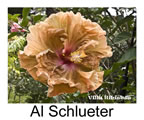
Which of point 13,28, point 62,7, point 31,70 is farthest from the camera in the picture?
point 62,7

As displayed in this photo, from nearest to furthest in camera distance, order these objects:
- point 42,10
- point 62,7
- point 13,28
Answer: point 13,28 → point 62,7 → point 42,10

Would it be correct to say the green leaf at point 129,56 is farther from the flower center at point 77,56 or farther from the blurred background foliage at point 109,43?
the flower center at point 77,56

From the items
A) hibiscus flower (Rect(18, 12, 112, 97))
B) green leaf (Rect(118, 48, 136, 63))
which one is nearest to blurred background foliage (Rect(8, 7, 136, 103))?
green leaf (Rect(118, 48, 136, 63))

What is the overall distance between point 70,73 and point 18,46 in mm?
301

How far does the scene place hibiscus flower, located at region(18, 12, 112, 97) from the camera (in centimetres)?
67

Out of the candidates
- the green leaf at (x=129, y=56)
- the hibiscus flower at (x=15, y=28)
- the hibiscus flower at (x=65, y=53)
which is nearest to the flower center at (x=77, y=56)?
the hibiscus flower at (x=65, y=53)

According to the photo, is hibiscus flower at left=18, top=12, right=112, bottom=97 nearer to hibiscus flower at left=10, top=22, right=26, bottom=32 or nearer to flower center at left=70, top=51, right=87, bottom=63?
flower center at left=70, top=51, right=87, bottom=63

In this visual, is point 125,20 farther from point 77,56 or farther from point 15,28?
point 15,28

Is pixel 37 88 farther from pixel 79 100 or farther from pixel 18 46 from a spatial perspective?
pixel 18 46

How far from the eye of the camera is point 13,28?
857mm

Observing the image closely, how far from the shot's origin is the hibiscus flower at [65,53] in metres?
0.67

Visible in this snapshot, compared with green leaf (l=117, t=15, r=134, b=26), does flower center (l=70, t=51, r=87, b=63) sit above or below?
below

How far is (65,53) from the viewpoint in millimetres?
758

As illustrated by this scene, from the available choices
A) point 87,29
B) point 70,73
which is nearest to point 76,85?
point 70,73
